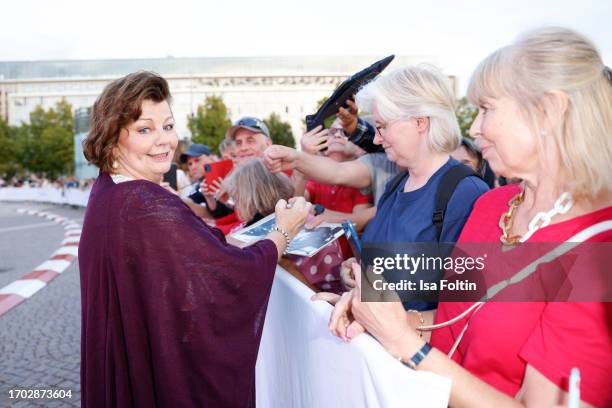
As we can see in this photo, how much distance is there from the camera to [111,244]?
1728 mm

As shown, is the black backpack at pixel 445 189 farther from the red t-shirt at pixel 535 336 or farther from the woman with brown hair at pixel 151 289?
the woman with brown hair at pixel 151 289

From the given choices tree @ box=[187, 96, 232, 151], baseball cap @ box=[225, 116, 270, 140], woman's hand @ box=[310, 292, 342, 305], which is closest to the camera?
woman's hand @ box=[310, 292, 342, 305]

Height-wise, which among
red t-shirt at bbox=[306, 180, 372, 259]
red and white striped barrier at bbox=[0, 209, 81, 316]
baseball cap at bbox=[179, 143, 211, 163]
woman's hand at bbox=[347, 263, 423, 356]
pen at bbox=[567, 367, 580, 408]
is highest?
pen at bbox=[567, 367, 580, 408]

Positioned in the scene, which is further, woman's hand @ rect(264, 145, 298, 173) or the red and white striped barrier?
the red and white striped barrier

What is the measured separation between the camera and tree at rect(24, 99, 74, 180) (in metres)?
48.3

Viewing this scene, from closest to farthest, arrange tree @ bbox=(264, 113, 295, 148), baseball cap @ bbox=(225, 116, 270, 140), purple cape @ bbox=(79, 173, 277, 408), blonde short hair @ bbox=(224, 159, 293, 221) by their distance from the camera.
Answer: purple cape @ bbox=(79, 173, 277, 408) → blonde short hair @ bbox=(224, 159, 293, 221) → baseball cap @ bbox=(225, 116, 270, 140) → tree @ bbox=(264, 113, 295, 148)

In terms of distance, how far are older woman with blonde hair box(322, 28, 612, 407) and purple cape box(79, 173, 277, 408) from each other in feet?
2.01

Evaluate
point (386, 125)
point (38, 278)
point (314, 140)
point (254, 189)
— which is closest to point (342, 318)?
point (386, 125)

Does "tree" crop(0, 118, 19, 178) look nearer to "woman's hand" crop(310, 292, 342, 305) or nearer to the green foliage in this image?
the green foliage

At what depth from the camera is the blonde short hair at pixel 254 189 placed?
2.86 metres

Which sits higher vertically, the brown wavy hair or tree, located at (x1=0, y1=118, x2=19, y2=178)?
the brown wavy hair

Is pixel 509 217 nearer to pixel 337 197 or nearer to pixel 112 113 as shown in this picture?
pixel 112 113

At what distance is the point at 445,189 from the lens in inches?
76.2

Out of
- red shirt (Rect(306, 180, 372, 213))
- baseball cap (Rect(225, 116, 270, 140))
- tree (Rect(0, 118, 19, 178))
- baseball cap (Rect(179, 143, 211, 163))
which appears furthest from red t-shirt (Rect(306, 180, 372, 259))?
tree (Rect(0, 118, 19, 178))
